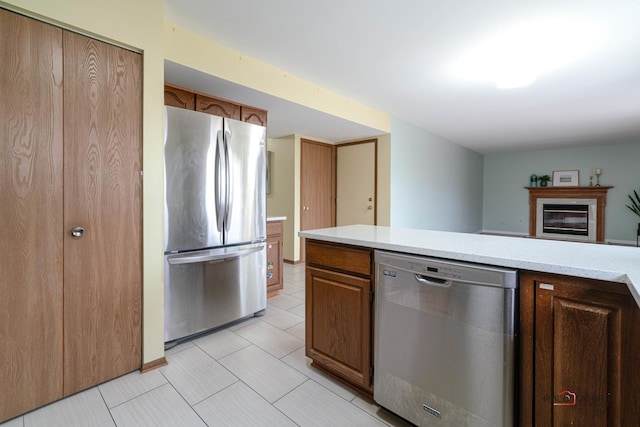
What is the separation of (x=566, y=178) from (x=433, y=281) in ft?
28.3

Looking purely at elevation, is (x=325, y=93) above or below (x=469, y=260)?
above

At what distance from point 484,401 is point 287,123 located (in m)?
3.63

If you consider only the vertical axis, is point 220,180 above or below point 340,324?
above

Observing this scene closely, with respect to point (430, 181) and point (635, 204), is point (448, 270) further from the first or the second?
point (635, 204)

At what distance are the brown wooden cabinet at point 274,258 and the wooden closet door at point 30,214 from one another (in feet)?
6.15

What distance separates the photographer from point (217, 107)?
2.75 metres

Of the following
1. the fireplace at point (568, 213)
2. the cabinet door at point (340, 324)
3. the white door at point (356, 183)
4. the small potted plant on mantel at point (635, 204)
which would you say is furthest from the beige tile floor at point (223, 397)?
the small potted plant on mantel at point (635, 204)

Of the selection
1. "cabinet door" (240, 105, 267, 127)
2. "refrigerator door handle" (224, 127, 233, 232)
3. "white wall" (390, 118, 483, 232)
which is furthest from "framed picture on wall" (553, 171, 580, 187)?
"refrigerator door handle" (224, 127, 233, 232)

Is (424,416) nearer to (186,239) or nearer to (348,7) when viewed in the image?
(186,239)

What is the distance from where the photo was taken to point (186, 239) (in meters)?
2.21

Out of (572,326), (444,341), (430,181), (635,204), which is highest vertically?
(430,181)

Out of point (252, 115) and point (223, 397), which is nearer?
point (223, 397)

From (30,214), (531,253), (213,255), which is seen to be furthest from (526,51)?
(30,214)

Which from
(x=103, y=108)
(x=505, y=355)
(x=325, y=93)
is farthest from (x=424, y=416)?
(x=325, y=93)
